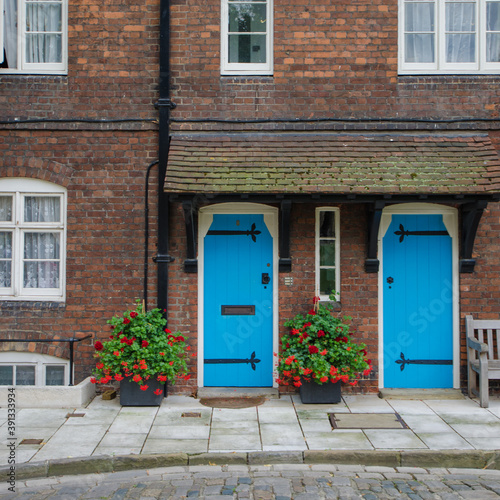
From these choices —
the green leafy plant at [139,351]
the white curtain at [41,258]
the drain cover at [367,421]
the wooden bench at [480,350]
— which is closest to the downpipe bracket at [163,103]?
the white curtain at [41,258]

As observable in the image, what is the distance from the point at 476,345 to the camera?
672cm

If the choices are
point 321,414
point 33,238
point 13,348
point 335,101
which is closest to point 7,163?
point 33,238

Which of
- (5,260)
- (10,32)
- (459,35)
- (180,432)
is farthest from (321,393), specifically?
(10,32)

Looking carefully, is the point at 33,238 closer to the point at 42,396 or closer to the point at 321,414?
the point at 42,396

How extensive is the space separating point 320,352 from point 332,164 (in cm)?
231

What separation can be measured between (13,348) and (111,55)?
4.05m

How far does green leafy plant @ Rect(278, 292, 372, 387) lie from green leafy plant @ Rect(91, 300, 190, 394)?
53.5 inches

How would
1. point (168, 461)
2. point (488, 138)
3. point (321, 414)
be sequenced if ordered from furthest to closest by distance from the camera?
1. point (488, 138)
2. point (321, 414)
3. point (168, 461)

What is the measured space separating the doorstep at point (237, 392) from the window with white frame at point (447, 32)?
466 cm

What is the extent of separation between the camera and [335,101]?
721 cm

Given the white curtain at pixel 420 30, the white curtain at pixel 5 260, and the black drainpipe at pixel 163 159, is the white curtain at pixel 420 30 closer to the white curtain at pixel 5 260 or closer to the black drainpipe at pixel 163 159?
the black drainpipe at pixel 163 159

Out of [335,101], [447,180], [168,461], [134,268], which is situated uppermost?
[335,101]

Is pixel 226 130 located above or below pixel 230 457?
above

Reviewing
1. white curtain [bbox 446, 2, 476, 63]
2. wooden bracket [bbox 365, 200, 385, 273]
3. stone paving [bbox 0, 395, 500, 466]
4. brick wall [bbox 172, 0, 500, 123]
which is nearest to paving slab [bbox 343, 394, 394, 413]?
stone paving [bbox 0, 395, 500, 466]
